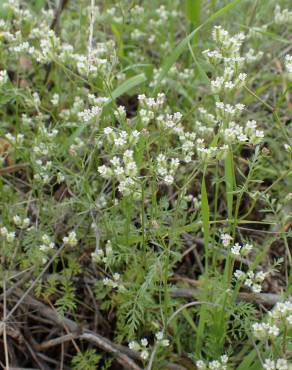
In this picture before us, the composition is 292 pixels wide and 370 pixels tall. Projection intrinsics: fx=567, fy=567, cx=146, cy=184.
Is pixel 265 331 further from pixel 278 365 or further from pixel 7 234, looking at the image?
pixel 7 234

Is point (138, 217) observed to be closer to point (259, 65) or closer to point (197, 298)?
point (197, 298)

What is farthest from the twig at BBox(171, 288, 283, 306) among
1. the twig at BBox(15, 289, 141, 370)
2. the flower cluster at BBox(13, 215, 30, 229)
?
the flower cluster at BBox(13, 215, 30, 229)

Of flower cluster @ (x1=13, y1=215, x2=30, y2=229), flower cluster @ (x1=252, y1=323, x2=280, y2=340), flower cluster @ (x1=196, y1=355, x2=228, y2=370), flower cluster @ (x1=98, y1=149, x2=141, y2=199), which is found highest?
flower cluster @ (x1=98, y1=149, x2=141, y2=199)

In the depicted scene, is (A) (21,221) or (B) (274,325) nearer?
(B) (274,325)

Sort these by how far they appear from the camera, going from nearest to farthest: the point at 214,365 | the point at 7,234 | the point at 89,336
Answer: the point at 214,365
the point at 89,336
the point at 7,234

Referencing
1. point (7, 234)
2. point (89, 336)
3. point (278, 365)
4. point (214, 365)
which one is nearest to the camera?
point (278, 365)

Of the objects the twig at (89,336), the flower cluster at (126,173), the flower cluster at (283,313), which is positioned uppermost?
the flower cluster at (126,173)

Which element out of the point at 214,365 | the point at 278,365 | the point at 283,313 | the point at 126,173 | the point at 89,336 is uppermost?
the point at 126,173

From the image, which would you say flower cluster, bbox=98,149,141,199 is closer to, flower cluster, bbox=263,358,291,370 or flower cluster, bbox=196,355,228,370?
flower cluster, bbox=196,355,228,370

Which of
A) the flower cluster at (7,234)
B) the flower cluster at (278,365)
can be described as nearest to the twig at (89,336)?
the flower cluster at (7,234)

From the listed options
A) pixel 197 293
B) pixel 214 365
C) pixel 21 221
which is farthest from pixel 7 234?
pixel 214 365

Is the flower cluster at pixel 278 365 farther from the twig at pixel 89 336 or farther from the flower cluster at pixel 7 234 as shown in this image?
the flower cluster at pixel 7 234
